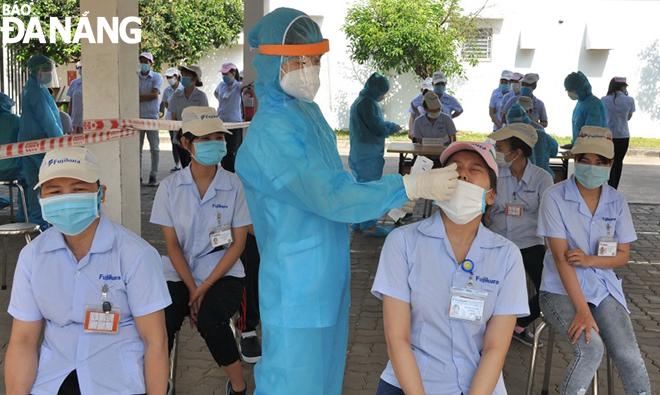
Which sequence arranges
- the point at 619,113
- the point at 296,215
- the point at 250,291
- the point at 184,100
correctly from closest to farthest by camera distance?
the point at 296,215
the point at 250,291
the point at 619,113
the point at 184,100

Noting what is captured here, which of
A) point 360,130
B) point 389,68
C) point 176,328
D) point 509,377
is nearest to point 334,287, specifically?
point 176,328

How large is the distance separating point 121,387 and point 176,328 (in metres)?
1.07

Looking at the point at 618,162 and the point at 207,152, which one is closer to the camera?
the point at 207,152

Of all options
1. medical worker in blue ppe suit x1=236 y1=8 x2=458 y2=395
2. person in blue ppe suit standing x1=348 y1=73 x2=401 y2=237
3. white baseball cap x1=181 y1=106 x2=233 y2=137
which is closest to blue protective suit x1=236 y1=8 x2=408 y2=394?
medical worker in blue ppe suit x1=236 y1=8 x2=458 y2=395

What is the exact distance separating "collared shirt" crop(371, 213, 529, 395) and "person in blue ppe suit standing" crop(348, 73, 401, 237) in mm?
5549

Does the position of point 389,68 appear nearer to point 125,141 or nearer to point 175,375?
point 125,141

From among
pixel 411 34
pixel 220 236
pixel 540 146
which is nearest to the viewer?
pixel 220 236

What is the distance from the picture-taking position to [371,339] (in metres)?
4.86

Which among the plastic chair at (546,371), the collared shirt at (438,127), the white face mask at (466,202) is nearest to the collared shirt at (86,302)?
the white face mask at (466,202)

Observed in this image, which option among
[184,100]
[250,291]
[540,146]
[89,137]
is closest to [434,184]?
[250,291]

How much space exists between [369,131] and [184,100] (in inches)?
146

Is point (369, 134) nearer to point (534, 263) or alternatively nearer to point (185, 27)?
point (534, 263)

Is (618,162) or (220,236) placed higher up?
(220,236)

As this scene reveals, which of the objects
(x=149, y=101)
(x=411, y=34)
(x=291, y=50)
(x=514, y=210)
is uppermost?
(x=411, y=34)
